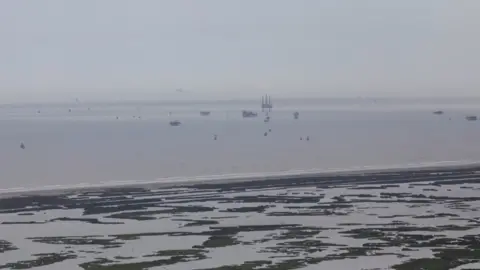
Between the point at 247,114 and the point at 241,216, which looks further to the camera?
the point at 247,114

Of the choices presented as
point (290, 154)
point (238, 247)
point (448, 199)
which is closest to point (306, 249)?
point (238, 247)

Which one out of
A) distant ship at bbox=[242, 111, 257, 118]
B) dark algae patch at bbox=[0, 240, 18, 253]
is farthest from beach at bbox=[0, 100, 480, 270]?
distant ship at bbox=[242, 111, 257, 118]

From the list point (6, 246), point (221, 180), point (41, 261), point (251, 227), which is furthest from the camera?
point (221, 180)

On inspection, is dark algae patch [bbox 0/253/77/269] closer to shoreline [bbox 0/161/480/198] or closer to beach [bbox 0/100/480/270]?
beach [bbox 0/100/480/270]

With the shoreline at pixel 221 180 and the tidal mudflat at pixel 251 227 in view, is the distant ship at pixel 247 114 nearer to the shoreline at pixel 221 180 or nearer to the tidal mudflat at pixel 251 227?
the shoreline at pixel 221 180

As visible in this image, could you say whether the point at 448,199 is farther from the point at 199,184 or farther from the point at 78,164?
the point at 78,164

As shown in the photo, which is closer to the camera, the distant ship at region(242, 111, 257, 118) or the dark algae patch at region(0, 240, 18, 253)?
the dark algae patch at region(0, 240, 18, 253)

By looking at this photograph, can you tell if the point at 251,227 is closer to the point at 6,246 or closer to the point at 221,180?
the point at 6,246

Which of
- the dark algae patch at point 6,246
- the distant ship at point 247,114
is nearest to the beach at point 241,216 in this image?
the dark algae patch at point 6,246

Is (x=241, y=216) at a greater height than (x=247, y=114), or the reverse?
(x=247, y=114)

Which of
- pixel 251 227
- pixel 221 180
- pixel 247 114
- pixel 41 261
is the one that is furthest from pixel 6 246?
pixel 247 114
